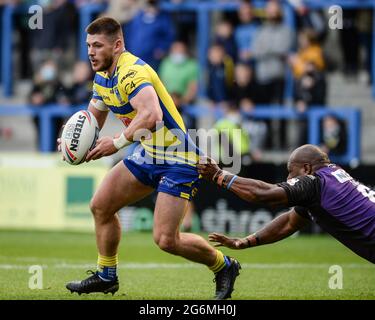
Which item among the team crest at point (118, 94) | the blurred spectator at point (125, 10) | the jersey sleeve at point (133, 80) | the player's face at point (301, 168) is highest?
the blurred spectator at point (125, 10)

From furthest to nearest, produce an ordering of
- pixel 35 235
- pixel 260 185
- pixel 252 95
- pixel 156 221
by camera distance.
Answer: pixel 252 95, pixel 35 235, pixel 156 221, pixel 260 185

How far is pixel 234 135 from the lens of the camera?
16.2 meters

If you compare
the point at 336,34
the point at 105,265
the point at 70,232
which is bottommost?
the point at 70,232

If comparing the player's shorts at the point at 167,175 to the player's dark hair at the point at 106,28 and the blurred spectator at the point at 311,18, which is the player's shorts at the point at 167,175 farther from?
the blurred spectator at the point at 311,18

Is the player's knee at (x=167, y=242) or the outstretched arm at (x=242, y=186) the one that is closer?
the outstretched arm at (x=242, y=186)

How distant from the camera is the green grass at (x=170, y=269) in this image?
955cm

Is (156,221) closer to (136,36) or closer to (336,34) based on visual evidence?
(136,36)

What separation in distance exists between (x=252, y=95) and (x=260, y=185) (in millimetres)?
9028

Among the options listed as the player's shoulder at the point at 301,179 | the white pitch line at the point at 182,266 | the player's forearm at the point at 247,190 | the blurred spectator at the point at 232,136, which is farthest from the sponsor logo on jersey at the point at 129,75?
the blurred spectator at the point at 232,136

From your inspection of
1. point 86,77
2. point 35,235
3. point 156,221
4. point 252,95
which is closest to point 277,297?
point 156,221

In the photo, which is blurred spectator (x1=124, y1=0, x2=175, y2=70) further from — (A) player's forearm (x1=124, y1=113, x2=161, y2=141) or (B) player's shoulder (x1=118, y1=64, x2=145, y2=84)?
(A) player's forearm (x1=124, y1=113, x2=161, y2=141)

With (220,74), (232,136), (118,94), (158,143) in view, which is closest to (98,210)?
(158,143)

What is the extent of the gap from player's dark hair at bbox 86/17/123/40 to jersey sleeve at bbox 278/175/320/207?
216 centimetres

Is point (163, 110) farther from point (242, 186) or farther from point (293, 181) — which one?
point (293, 181)
